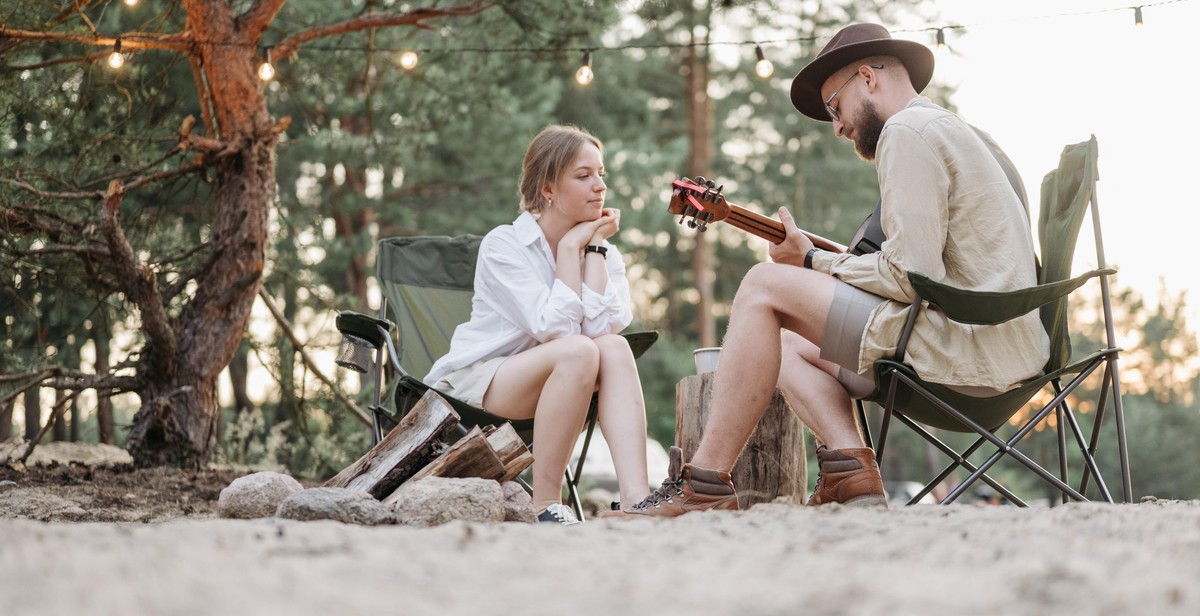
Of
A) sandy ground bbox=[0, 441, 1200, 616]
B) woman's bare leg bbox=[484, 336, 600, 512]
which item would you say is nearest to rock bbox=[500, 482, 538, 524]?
woman's bare leg bbox=[484, 336, 600, 512]

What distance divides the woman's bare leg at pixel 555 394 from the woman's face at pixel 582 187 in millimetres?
478

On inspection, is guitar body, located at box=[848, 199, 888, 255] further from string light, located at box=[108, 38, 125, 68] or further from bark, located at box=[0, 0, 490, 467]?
string light, located at box=[108, 38, 125, 68]

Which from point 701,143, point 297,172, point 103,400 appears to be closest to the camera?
point 103,400

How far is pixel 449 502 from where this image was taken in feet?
7.30

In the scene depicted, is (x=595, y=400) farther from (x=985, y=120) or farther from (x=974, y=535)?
(x=985, y=120)

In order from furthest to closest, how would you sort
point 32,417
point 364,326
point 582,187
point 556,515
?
1. point 32,417
2. point 364,326
3. point 582,187
4. point 556,515

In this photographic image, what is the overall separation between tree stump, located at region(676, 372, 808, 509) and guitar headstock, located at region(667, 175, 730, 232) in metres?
0.42

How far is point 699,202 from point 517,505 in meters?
0.87

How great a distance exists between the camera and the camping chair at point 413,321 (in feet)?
10.2

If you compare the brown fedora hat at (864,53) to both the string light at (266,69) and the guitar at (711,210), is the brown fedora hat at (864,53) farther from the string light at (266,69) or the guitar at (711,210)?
the string light at (266,69)

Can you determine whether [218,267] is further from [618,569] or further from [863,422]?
[618,569]

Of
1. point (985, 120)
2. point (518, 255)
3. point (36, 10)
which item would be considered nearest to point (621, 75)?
point (985, 120)

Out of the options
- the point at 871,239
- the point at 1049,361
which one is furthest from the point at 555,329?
the point at 1049,361

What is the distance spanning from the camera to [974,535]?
1.42m
